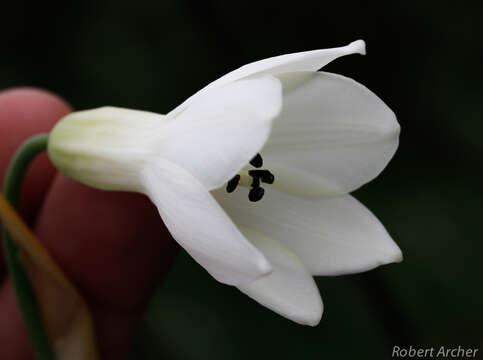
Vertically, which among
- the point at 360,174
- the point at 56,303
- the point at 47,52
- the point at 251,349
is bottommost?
the point at 251,349

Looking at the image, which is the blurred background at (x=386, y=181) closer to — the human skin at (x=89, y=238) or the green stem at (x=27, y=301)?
the human skin at (x=89, y=238)

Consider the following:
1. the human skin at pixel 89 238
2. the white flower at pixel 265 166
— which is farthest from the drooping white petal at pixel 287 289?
the human skin at pixel 89 238

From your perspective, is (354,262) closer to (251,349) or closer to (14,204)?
(14,204)

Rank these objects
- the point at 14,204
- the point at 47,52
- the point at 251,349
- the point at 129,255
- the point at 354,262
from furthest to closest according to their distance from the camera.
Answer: the point at 47,52, the point at 251,349, the point at 129,255, the point at 14,204, the point at 354,262

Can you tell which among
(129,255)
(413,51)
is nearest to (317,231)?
(129,255)

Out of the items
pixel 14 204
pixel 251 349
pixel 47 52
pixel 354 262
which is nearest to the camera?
pixel 354 262

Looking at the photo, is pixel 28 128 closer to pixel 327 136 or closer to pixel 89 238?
pixel 89 238

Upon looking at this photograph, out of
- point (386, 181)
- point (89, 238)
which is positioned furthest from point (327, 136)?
point (386, 181)

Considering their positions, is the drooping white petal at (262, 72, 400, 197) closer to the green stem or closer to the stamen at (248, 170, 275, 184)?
the stamen at (248, 170, 275, 184)

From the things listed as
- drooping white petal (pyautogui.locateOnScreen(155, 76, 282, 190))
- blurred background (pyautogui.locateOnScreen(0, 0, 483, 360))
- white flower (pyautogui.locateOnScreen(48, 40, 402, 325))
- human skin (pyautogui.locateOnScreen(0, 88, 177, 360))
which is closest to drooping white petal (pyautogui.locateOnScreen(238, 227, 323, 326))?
white flower (pyautogui.locateOnScreen(48, 40, 402, 325))

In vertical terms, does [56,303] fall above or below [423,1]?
below
